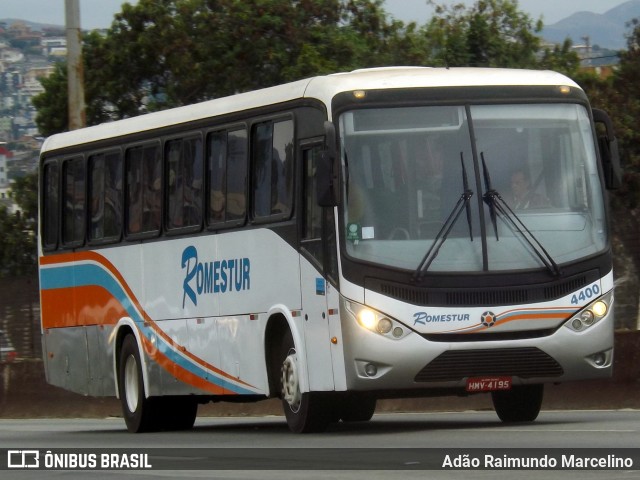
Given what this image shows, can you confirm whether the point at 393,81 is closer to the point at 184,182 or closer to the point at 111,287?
the point at 184,182

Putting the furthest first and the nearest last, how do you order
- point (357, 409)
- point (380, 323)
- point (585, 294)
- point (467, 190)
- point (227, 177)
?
point (357, 409) → point (227, 177) → point (585, 294) → point (467, 190) → point (380, 323)

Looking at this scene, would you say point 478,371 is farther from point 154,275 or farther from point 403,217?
point 154,275

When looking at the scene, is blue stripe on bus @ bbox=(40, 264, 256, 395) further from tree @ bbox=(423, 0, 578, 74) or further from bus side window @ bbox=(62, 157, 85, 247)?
tree @ bbox=(423, 0, 578, 74)

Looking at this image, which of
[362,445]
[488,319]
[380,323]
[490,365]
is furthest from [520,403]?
[362,445]

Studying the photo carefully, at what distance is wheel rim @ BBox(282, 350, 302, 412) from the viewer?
1560cm

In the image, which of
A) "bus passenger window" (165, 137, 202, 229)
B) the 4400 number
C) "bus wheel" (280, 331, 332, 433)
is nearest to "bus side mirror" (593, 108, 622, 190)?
the 4400 number

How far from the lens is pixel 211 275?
57.8 ft

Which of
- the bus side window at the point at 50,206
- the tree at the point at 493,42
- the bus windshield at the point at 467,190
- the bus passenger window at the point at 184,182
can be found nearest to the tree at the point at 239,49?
the tree at the point at 493,42

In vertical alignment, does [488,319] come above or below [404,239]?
below

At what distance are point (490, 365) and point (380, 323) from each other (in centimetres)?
99

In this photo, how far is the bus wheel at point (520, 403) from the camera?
1656cm

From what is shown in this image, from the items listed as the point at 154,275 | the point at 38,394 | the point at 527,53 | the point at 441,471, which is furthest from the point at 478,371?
the point at 527,53

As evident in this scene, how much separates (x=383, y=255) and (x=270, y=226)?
1.80 meters

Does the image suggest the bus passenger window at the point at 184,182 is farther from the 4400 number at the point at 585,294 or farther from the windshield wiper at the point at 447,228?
the 4400 number at the point at 585,294
